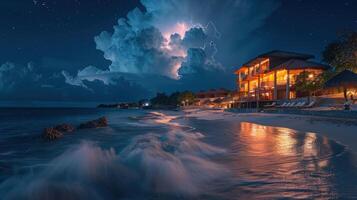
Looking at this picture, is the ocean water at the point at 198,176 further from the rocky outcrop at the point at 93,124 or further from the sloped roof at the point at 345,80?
the rocky outcrop at the point at 93,124

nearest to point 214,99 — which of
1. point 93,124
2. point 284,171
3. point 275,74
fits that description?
point 275,74

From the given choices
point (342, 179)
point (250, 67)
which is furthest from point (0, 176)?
point (250, 67)

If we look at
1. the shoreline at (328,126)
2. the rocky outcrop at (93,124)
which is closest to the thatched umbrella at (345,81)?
the shoreline at (328,126)

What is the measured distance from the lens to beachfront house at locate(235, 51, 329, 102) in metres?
34.6

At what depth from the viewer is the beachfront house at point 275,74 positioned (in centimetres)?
3462

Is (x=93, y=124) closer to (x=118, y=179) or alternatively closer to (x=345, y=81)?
(x=118, y=179)

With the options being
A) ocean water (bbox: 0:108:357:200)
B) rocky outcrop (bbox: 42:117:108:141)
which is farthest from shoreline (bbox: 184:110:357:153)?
rocky outcrop (bbox: 42:117:108:141)

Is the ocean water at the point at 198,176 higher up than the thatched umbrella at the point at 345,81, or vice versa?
the thatched umbrella at the point at 345,81

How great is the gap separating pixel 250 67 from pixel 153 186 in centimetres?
4751

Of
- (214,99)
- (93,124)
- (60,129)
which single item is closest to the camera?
(60,129)

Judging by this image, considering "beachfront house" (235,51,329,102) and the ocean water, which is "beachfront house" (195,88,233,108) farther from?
the ocean water

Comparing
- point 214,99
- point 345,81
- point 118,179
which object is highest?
point 345,81

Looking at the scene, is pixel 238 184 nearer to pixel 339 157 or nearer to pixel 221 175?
pixel 221 175

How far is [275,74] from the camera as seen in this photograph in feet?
121
